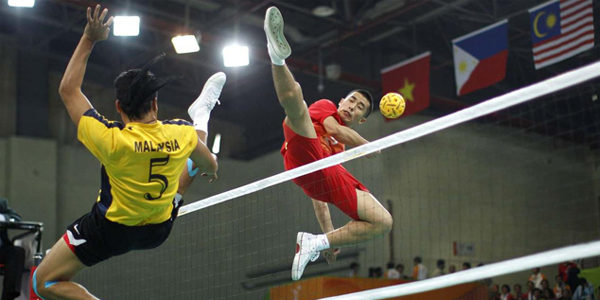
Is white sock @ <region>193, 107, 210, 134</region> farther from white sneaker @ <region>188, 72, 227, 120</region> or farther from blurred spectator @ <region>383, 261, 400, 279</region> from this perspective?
blurred spectator @ <region>383, 261, 400, 279</region>

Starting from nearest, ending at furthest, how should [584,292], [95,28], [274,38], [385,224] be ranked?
[95,28] < [274,38] < [385,224] < [584,292]

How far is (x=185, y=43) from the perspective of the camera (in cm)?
1513

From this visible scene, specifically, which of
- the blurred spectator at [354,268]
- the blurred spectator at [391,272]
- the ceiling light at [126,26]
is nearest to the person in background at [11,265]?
the ceiling light at [126,26]

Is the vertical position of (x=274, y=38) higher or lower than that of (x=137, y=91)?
higher

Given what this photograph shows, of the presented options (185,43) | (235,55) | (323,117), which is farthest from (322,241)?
(185,43)

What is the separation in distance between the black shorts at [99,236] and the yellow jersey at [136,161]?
0.06 meters

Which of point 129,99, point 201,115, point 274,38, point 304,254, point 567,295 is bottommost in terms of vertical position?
point 567,295

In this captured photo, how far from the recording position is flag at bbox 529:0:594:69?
43.8 ft

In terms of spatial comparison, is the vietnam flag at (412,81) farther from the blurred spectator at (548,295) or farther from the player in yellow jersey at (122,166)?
the player in yellow jersey at (122,166)

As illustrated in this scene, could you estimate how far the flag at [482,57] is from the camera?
14.5 m

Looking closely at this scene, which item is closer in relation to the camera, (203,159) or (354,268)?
(203,159)

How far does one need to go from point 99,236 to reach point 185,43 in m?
10.8

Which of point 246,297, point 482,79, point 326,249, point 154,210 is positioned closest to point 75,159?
point 246,297

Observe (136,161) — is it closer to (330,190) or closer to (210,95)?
(210,95)
